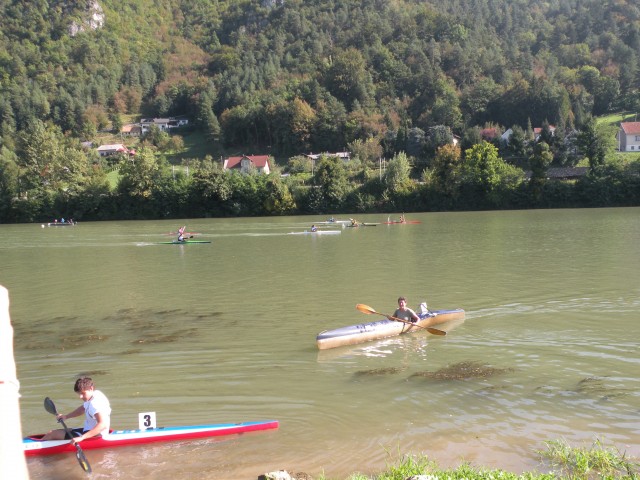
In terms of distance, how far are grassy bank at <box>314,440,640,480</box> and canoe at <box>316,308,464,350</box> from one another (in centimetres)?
640

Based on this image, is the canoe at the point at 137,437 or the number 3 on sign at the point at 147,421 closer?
the canoe at the point at 137,437

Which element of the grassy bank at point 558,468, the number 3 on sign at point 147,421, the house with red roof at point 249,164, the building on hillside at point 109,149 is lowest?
the grassy bank at point 558,468

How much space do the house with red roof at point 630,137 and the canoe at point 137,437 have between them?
393 feet

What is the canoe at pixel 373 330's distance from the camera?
605 inches

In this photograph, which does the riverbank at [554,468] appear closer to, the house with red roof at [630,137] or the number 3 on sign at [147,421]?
the number 3 on sign at [147,421]

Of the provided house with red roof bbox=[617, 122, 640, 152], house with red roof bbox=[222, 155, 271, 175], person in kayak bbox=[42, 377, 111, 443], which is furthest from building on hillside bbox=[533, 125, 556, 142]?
person in kayak bbox=[42, 377, 111, 443]

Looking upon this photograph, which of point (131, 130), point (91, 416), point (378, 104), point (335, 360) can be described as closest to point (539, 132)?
point (378, 104)

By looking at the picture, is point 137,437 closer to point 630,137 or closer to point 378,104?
point 630,137

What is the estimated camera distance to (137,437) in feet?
32.2

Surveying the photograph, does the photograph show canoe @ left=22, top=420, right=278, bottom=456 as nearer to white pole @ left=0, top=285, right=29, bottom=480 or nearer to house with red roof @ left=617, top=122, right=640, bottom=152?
white pole @ left=0, top=285, right=29, bottom=480

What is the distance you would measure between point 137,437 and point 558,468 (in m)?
6.29

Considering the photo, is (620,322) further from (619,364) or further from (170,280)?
(170,280)

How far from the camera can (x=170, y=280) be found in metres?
28.6

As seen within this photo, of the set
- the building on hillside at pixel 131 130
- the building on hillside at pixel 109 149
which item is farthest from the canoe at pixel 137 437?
the building on hillside at pixel 131 130
